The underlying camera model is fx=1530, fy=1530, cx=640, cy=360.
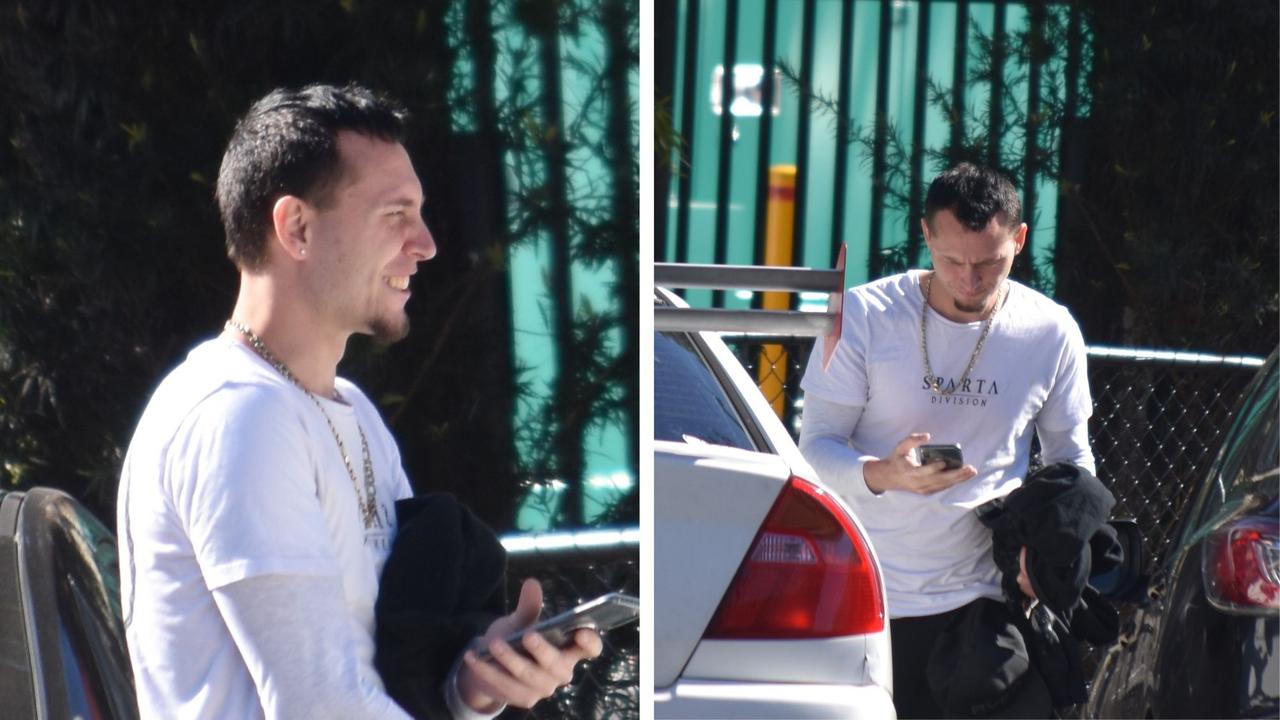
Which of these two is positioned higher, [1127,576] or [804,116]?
[804,116]

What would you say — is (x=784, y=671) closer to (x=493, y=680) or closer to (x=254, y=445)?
(x=493, y=680)

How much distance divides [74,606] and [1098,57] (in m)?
A: 2.33

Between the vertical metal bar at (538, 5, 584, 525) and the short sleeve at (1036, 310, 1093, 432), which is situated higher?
the vertical metal bar at (538, 5, 584, 525)

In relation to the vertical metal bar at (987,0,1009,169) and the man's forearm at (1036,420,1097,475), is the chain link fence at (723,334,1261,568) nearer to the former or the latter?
the vertical metal bar at (987,0,1009,169)

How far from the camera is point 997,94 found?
3416mm

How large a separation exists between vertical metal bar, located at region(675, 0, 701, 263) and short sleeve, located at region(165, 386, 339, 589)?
119 cm

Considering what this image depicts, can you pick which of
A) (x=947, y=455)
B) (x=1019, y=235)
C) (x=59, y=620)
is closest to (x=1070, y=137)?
(x=1019, y=235)

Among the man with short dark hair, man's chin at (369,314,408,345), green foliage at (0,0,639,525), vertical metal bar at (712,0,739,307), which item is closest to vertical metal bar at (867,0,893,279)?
vertical metal bar at (712,0,739,307)

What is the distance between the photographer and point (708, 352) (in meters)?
2.16

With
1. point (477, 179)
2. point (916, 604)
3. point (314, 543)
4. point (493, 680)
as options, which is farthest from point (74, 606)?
point (916, 604)

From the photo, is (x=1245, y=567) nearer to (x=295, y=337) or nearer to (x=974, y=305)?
(x=974, y=305)

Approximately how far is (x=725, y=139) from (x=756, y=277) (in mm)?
1091

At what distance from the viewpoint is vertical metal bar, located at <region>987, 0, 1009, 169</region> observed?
342 centimetres

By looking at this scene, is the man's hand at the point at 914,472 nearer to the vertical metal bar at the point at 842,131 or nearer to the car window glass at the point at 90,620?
the vertical metal bar at the point at 842,131
